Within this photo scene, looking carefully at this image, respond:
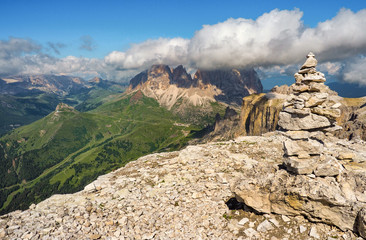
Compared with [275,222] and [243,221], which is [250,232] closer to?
[243,221]

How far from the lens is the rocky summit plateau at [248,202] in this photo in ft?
49.8

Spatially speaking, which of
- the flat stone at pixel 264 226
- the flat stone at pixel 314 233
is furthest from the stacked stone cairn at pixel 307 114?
the flat stone at pixel 264 226

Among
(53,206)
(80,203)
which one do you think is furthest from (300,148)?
(53,206)

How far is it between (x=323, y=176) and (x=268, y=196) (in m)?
5.07

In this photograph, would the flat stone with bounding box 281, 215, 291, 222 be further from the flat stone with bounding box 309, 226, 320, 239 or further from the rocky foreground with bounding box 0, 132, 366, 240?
the flat stone with bounding box 309, 226, 320, 239

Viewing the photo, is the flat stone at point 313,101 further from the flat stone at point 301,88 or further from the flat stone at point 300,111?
the flat stone at point 301,88

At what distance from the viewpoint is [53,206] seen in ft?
68.4

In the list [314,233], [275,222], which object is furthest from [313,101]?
[275,222]

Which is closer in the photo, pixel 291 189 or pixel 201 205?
pixel 291 189

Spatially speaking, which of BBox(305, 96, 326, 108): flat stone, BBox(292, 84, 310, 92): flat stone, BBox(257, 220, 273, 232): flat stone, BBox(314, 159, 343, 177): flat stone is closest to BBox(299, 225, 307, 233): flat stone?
BBox(257, 220, 273, 232): flat stone

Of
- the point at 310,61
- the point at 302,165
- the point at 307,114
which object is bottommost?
the point at 302,165

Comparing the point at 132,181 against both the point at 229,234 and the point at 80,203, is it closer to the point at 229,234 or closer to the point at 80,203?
the point at 80,203

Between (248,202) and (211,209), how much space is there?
4.10m

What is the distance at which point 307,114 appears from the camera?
69.2 feet
